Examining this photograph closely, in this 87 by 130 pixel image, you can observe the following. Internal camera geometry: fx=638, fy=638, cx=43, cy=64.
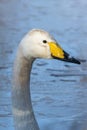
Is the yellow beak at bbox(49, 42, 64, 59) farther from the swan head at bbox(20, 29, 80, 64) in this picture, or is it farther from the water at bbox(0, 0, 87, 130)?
the water at bbox(0, 0, 87, 130)

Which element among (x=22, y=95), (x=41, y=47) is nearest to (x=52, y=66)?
(x=22, y=95)

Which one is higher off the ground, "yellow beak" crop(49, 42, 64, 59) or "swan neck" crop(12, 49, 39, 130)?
"yellow beak" crop(49, 42, 64, 59)

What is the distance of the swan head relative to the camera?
1827 mm

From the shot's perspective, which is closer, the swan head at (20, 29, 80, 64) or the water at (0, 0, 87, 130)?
the swan head at (20, 29, 80, 64)

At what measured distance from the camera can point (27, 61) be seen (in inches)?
74.3

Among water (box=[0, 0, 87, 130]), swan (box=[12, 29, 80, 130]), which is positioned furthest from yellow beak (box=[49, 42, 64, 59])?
water (box=[0, 0, 87, 130])

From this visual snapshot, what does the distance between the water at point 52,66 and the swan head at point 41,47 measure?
61 centimetres

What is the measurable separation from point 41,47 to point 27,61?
2.9 inches

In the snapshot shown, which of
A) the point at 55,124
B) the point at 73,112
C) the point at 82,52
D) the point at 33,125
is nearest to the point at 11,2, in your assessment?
the point at 82,52

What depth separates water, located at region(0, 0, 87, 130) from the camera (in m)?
2.70

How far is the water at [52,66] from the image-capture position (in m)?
2.70

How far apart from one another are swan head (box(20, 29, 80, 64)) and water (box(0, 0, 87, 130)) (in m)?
0.61

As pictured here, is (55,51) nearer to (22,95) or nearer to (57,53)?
(57,53)

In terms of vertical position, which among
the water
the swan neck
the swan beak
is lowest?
the water
